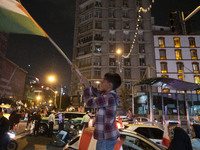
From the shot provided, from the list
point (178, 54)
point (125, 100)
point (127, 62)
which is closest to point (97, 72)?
point (127, 62)

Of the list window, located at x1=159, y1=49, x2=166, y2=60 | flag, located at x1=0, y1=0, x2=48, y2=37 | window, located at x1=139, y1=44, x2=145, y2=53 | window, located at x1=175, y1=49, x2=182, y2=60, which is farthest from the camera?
window, located at x1=139, y1=44, x2=145, y2=53

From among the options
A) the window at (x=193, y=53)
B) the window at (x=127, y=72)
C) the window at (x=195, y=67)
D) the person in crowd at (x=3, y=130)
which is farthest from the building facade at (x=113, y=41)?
the person in crowd at (x=3, y=130)

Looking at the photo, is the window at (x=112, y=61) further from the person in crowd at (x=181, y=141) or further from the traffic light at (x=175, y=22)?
the person in crowd at (x=181, y=141)

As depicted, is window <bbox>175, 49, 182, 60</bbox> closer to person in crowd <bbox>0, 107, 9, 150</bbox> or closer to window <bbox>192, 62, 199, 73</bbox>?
window <bbox>192, 62, 199, 73</bbox>

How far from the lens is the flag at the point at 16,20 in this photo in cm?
251

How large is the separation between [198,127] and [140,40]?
3967cm

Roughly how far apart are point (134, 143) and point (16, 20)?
368 cm

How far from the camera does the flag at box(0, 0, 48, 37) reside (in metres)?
2.51

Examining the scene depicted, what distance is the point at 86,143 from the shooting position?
3207 millimetres

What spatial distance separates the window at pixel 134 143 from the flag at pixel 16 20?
2.97 m

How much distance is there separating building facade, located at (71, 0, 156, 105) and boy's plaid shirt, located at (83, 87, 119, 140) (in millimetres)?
37010

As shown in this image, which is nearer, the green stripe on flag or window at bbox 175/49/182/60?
the green stripe on flag

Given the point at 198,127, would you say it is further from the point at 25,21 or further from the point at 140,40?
the point at 140,40

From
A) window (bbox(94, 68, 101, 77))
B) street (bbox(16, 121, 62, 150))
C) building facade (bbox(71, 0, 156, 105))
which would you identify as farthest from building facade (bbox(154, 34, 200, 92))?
street (bbox(16, 121, 62, 150))
